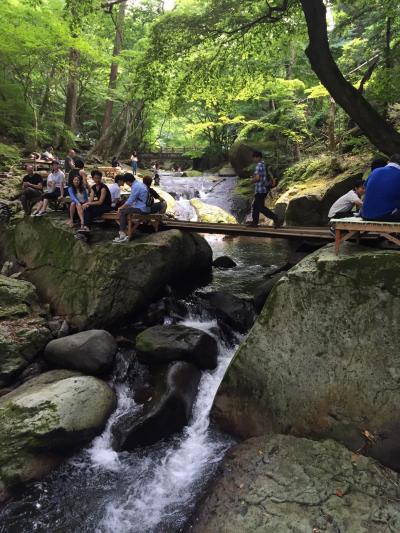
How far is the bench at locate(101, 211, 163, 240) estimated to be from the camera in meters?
9.38

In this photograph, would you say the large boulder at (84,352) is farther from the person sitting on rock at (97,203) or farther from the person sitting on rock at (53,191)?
the person sitting on rock at (53,191)

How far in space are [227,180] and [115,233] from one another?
19991 millimetres

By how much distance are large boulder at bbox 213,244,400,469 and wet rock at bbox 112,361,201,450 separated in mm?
671

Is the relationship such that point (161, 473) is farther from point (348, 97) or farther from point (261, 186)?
point (348, 97)

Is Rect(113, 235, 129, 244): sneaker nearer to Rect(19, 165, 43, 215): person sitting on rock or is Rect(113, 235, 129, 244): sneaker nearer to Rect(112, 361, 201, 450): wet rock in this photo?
Rect(112, 361, 201, 450): wet rock

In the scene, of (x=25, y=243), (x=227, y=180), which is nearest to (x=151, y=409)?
(x=25, y=243)

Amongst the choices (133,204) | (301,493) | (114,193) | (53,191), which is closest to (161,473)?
(301,493)

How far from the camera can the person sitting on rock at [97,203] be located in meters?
9.93

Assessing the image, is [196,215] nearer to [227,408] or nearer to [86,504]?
[227,408]

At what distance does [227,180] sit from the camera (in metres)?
28.6

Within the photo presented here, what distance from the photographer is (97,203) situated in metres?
10.0

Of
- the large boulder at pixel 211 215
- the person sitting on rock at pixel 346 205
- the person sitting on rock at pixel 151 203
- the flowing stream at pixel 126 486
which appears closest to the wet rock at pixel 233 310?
the flowing stream at pixel 126 486

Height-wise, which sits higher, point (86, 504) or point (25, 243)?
point (25, 243)

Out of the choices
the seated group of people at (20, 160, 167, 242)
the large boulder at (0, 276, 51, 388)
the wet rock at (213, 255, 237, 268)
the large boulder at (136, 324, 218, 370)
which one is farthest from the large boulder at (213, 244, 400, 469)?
the wet rock at (213, 255, 237, 268)
